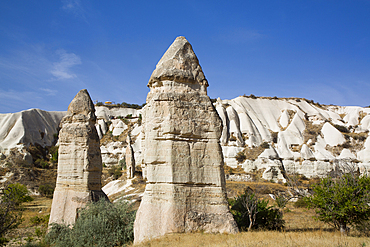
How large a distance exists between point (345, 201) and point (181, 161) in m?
5.54

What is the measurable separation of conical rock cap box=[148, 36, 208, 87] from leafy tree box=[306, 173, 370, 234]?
5.30 meters

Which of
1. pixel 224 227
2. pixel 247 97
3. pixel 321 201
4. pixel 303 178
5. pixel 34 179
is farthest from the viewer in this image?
pixel 247 97

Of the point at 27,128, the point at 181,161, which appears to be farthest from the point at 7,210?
the point at 27,128

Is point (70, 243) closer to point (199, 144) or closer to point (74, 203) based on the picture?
point (74, 203)

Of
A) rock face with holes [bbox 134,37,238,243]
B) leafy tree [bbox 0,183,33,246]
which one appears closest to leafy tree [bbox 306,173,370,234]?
rock face with holes [bbox 134,37,238,243]

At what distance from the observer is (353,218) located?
878 centimetres

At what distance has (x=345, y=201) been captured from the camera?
8.77 metres

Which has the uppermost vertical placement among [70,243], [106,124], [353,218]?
[106,124]

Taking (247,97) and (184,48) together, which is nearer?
(184,48)

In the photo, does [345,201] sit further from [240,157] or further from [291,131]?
[291,131]

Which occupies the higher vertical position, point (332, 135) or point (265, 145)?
point (332, 135)

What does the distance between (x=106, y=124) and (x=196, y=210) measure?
2171 inches

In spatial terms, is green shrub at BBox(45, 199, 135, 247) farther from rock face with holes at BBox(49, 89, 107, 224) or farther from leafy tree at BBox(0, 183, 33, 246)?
leafy tree at BBox(0, 183, 33, 246)

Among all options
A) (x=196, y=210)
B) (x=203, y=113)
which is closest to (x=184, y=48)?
(x=203, y=113)
